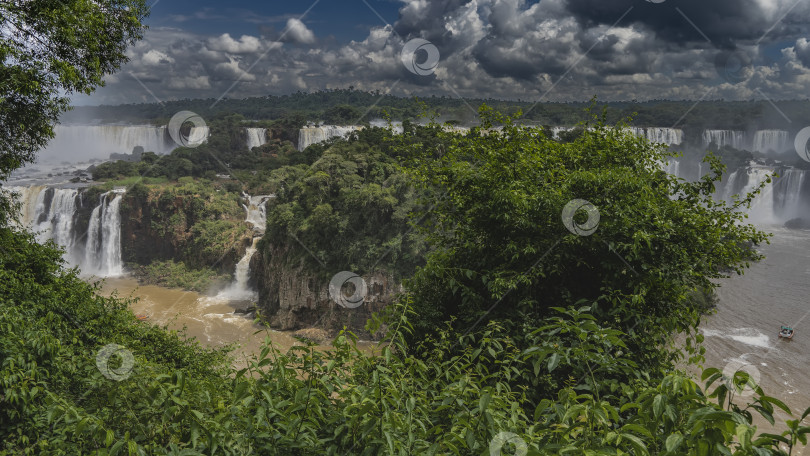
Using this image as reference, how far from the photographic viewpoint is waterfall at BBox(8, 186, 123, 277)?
113 ft

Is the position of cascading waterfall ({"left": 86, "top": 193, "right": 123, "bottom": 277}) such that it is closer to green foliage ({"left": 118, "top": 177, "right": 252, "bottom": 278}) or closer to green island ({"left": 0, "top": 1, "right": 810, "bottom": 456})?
green foliage ({"left": 118, "top": 177, "right": 252, "bottom": 278})

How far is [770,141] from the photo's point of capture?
50.4 meters

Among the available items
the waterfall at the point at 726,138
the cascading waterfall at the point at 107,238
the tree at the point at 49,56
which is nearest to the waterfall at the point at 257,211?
the cascading waterfall at the point at 107,238

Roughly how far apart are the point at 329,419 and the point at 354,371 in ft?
2.07

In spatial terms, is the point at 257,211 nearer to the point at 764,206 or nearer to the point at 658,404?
the point at 658,404

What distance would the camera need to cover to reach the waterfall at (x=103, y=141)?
56.9m

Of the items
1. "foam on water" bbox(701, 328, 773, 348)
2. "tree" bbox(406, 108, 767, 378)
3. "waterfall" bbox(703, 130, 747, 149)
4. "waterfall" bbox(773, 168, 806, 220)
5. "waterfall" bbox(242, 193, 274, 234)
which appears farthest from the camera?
"waterfall" bbox(703, 130, 747, 149)

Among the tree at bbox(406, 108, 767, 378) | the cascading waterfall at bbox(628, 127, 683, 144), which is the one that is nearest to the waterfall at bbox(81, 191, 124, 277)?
the tree at bbox(406, 108, 767, 378)

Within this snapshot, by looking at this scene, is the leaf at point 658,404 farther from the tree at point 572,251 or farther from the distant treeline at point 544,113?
the distant treeline at point 544,113

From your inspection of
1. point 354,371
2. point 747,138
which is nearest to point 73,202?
point 354,371

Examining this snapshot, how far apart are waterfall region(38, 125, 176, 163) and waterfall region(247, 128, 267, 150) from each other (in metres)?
11.4

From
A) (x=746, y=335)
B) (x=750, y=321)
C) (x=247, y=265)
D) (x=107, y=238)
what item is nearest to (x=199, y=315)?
(x=247, y=265)

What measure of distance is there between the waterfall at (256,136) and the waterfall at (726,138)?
49284 mm

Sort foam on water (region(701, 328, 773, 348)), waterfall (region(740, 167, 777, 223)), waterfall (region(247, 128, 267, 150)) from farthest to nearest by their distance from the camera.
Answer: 1. waterfall (region(247, 128, 267, 150))
2. waterfall (region(740, 167, 777, 223))
3. foam on water (region(701, 328, 773, 348))
